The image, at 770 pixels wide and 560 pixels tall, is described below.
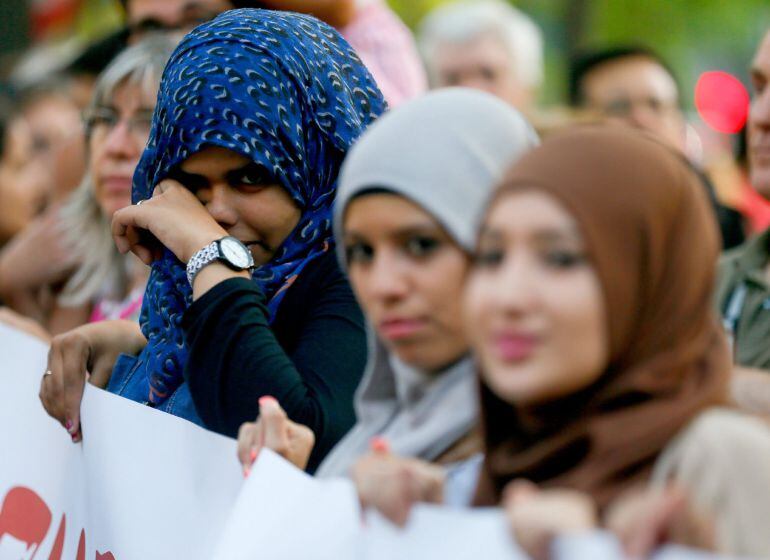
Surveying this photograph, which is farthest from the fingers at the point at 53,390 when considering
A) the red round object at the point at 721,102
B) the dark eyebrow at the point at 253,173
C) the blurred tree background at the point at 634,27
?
the blurred tree background at the point at 634,27

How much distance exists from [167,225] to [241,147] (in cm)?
22

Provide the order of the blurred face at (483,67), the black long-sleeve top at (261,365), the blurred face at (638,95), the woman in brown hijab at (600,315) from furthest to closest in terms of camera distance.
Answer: the blurred face at (483,67) → the blurred face at (638,95) → the black long-sleeve top at (261,365) → the woman in brown hijab at (600,315)

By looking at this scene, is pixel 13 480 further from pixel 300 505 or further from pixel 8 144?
pixel 8 144

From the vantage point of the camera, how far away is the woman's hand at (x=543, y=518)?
1.90m

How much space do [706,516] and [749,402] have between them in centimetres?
87

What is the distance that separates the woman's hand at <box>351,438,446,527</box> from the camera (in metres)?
2.19

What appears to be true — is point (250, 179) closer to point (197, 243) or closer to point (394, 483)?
point (197, 243)

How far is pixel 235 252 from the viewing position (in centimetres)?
314

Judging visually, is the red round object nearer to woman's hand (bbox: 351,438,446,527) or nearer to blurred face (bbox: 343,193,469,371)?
blurred face (bbox: 343,193,469,371)

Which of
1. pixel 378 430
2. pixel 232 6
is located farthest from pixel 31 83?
pixel 378 430

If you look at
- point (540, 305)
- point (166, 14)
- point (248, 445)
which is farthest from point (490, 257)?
point (166, 14)

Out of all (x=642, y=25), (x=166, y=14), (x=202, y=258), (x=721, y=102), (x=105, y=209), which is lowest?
(x=642, y=25)

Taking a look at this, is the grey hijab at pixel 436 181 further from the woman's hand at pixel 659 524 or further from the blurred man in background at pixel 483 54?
the blurred man in background at pixel 483 54

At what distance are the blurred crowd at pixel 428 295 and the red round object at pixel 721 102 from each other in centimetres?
869
